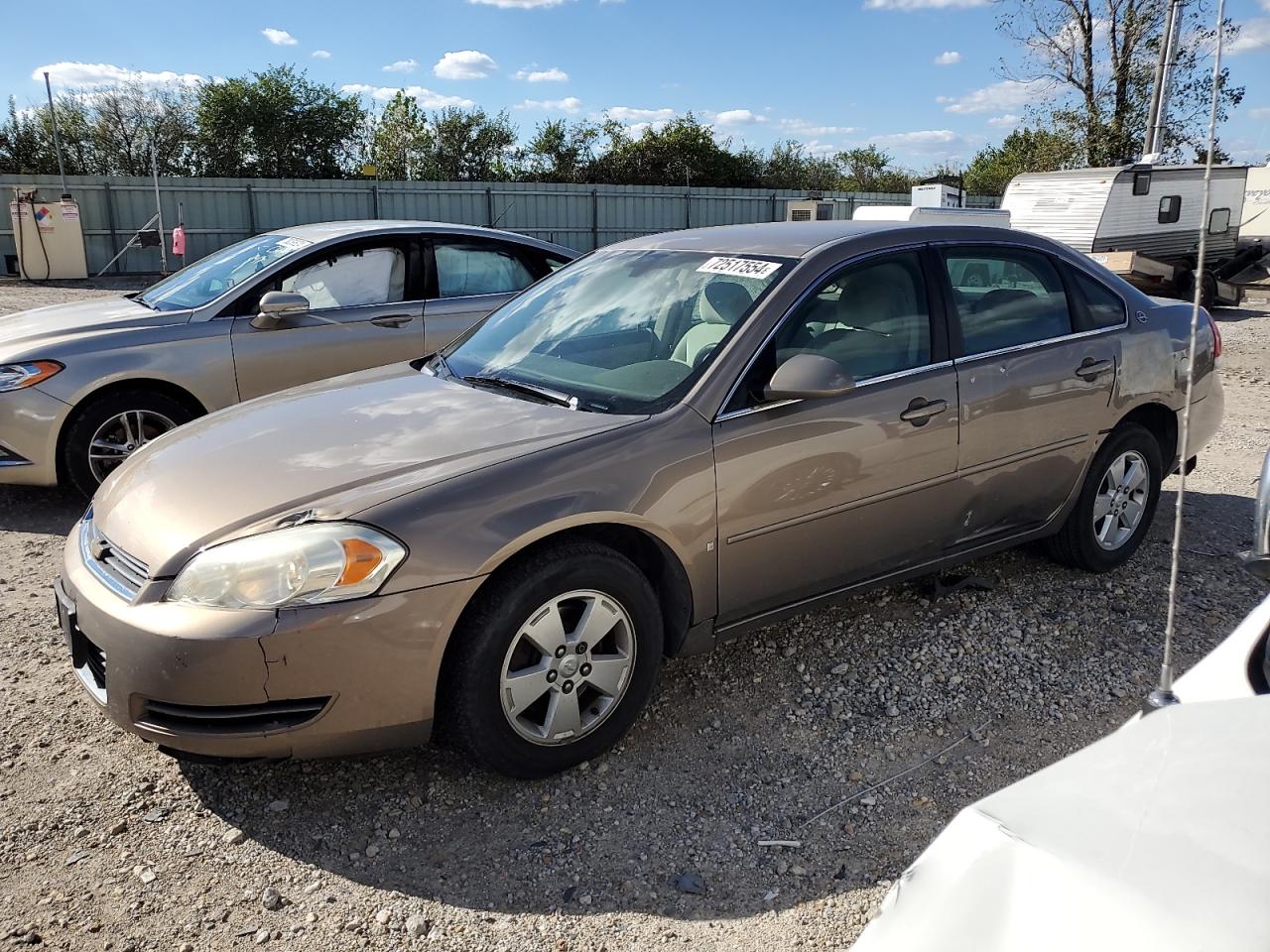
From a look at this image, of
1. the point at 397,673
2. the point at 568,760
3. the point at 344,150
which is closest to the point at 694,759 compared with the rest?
the point at 568,760

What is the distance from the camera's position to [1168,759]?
1.47 meters

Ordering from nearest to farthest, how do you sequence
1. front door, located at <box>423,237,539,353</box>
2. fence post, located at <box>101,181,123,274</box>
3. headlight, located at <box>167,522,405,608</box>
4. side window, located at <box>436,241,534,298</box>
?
1. headlight, located at <box>167,522,405,608</box>
2. front door, located at <box>423,237,539,353</box>
3. side window, located at <box>436,241,534,298</box>
4. fence post, located at <box>101,181,123,274</box>

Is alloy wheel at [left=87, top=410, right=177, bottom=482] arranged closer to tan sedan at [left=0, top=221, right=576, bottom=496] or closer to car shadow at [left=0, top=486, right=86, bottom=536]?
tan sedan at [left=0, top=221, right=576, bottom=496]

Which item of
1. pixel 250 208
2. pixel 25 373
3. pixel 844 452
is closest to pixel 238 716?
pixel 844 452

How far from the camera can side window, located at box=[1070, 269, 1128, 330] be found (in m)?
4.32

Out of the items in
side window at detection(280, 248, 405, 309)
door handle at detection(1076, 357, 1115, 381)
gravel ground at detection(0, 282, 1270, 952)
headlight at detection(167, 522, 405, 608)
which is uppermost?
side window at detection(280, 248, 405, 309)

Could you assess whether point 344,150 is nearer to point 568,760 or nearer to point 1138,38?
point 1138,38

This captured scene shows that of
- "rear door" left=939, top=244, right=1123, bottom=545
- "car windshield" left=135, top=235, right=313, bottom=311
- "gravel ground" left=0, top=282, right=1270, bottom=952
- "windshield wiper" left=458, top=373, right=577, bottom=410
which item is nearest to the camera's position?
"gravel ground" left=0, top=282, right=1270, bottom=952

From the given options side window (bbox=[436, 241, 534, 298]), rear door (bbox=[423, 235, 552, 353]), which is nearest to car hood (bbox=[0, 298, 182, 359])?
rear door (bbox=[423, 235, 552, 353])

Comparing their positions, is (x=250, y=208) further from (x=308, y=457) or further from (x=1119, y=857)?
(x=1119, y=857)

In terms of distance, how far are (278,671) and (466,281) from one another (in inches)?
171

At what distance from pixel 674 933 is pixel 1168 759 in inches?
53.9

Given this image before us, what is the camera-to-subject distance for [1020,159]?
1510 inches

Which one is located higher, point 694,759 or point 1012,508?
point 1012,508
